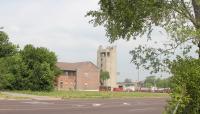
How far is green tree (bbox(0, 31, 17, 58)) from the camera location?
2625 inches

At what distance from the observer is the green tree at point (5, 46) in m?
66.7

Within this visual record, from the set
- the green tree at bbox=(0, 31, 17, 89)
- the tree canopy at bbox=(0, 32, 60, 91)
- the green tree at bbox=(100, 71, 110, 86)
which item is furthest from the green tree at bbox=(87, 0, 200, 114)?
the green tree at bbox=(100, 71, 110, 86)

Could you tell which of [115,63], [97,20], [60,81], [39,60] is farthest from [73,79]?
[97,20]

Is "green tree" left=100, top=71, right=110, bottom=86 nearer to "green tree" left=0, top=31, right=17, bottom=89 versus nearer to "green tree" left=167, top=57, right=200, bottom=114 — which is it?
"green tree" left=0, top=31, right=17, bottom=89

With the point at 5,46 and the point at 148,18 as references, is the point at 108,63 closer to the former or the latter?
the point at 5,46

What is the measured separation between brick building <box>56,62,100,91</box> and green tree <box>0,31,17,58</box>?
5542 centimetres

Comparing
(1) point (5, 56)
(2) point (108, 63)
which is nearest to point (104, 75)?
(2) point (108, 63)

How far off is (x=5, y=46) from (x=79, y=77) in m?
61.6

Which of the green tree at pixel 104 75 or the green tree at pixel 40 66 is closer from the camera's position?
the green tree at pixel 40 66

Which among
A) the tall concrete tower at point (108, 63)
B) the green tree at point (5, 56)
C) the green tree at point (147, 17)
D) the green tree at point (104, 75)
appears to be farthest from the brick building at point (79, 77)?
the green tree at point (147, 17)

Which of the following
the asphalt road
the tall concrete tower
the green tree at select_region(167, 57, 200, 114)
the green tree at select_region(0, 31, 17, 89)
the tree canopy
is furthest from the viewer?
the tall concrete tower

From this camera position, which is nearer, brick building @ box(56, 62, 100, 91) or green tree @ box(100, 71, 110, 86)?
brick building @ box(56, 62, 100, 91)

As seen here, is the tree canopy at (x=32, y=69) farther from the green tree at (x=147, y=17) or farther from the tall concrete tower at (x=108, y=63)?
the tall concrete tower at (x=108, y=63)

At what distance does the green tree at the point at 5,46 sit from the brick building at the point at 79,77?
2182 inches
